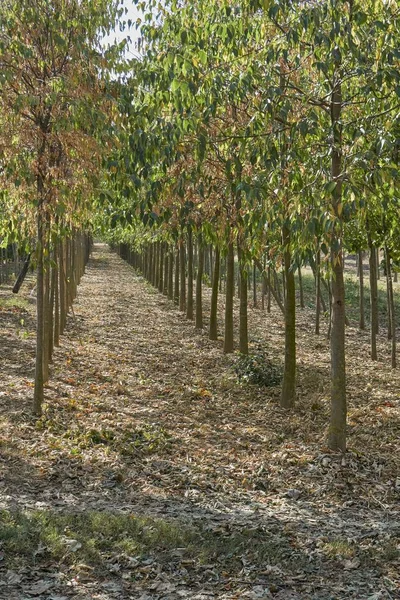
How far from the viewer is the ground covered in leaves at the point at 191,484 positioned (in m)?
5.73

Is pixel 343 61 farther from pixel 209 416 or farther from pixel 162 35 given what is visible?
pixel 209 416

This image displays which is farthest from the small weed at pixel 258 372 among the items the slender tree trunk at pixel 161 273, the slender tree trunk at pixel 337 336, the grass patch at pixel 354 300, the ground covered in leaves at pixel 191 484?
the slender tree trunk at pixel 161 273

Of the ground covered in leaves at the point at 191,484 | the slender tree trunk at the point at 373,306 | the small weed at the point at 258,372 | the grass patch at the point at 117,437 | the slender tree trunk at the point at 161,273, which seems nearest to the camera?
the ground covered in leaves at the point at 191,484

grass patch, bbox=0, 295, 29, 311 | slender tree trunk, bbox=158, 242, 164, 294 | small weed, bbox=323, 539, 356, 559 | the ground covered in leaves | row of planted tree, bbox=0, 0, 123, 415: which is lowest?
small weed, bbox=323, 539, 356, 559

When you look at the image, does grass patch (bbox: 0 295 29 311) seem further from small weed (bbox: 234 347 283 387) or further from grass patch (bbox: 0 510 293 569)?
grass patch (bbox: 0 510 293 569)

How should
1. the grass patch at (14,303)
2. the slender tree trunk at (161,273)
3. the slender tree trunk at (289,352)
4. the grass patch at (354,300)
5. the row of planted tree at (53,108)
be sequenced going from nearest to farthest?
the row of planted tree at (53,108) → the slender tree trunk at (289,352) → the grass patch at (14,303) → the grass patch at (354,300) → the slender tree trunk at (161,273)

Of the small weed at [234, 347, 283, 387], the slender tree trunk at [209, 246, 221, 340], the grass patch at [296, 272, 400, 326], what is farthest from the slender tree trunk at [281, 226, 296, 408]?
the grass patch at [296, 272, 400, 326]

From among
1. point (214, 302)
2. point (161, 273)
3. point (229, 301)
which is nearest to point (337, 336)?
point (229, 301)

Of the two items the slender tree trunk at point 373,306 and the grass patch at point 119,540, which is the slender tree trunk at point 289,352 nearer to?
the grass patch at point 119,540

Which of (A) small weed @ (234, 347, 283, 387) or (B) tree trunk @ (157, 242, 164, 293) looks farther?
(B) tree trunk @ (157, 242, 164, 293)

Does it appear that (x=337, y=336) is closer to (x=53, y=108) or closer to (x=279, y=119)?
(x=279, y=119)

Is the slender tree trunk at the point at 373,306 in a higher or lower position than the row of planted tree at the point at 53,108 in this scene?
lower

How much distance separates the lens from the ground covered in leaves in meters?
5.73

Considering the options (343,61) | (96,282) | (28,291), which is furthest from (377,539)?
(96,282)
